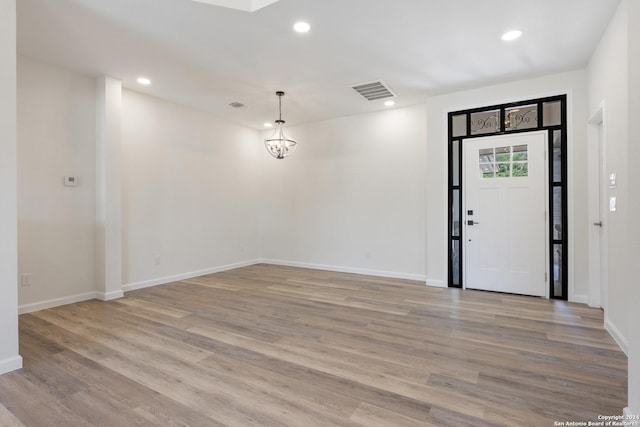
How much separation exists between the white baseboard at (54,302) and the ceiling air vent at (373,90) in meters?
4.64

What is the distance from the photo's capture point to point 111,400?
199 cm

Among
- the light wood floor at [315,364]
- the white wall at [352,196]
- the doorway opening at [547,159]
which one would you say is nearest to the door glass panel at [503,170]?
the doorway opening at [547,159]

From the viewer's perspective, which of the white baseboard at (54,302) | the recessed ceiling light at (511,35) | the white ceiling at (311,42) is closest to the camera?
the white ceiling at (311,42)

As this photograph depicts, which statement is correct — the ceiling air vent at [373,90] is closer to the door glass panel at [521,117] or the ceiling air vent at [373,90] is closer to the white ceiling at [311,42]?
the white ceiling at [311,42]

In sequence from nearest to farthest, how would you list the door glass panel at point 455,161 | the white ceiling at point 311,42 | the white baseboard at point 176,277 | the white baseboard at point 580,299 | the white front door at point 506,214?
the white ceiling at point 311,42 < the white baseboard at point 580,299 < the white front door at point 506,214 < the white baseboard at point 176,277 < the door glass panel at point 455,161

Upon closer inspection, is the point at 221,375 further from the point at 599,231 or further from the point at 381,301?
the point at 599,231

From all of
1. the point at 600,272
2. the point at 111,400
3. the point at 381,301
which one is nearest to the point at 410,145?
the point at 381,301

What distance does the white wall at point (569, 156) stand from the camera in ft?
13.1

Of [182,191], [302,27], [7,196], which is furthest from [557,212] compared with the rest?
[7,196]

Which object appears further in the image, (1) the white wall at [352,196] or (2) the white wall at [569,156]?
(1) the white wall at [352,196]

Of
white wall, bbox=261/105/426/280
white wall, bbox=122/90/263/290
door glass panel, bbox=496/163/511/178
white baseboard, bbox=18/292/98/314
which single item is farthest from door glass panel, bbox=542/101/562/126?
white baseboard, bbox=18/292/98/314

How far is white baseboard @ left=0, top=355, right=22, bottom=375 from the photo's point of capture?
231cm

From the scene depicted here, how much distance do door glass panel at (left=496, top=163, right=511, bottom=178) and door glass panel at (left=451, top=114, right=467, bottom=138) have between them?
69cm

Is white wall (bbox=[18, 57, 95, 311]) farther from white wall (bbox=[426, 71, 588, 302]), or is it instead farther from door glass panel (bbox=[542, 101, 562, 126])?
door glass panel (bbox=[542, 101, 562, 126])
